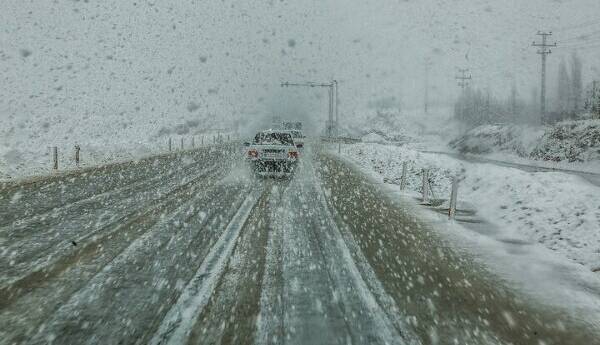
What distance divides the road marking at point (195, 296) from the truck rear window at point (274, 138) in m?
9.90

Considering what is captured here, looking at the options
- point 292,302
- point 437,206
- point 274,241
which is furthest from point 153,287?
point 437,206

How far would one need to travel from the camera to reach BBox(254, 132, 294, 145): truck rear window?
1794 centimetres

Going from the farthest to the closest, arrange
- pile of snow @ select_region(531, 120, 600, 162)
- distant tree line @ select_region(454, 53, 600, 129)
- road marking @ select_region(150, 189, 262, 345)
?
distant tree line @ select_region(454, 53, 600, 129)
pile of snow @ select_region(531, 120, 600, 162)
road marking @ select_region(150, 189, 262, 345)

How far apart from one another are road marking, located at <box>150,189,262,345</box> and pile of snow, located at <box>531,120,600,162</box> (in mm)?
31152

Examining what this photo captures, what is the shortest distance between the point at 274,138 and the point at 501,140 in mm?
33795

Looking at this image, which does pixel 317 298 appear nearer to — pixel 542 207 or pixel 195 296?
pixel 195 296

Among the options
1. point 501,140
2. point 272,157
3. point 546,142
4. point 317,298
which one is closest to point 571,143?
point 546,142

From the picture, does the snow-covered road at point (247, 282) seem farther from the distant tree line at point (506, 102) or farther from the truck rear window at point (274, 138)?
the distant tree line at point (506, 102)

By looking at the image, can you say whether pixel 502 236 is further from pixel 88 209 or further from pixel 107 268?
pixel 88 209

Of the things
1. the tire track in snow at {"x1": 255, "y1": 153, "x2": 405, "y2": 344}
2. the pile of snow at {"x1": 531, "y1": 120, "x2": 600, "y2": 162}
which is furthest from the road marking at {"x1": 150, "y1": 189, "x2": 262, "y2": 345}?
the pile of snow at {"x1": 531, "y1": 120, "x2": 600, "y2": 162}

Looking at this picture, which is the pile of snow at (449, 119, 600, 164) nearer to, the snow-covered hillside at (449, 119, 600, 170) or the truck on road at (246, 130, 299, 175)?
the snow-covered hillside at (449, 119, 600, 170)

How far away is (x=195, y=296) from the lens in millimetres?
4969

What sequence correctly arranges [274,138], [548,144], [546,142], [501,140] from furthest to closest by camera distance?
[501,140] → [546,142] → [548,144] → [274,138]

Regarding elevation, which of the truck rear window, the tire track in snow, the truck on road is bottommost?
the tire track in snow
